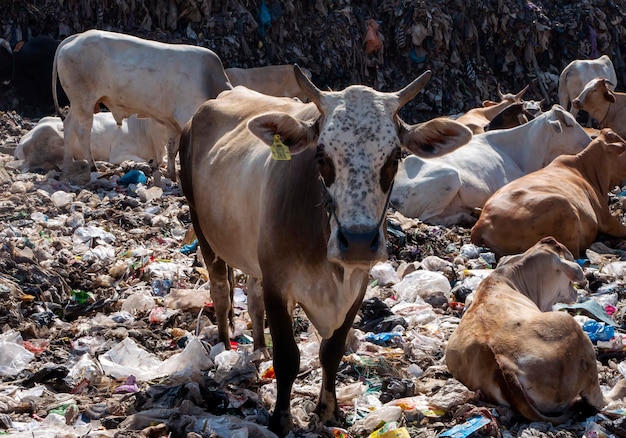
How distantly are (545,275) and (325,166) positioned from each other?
2.82 metres

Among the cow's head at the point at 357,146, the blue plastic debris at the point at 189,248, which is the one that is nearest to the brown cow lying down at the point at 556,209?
the blue plastic debris at the point at 189,248

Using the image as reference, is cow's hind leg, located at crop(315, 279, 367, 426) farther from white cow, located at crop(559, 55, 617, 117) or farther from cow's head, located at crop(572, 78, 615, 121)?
white cow, located at crop(559, 55, 617, 117)

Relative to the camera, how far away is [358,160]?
3.69 metres

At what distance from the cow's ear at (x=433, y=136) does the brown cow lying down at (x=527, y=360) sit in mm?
1152

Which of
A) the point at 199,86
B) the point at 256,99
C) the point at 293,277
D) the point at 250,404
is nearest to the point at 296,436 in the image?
the point at 250,404

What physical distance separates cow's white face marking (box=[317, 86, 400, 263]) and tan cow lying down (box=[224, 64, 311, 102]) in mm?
11499

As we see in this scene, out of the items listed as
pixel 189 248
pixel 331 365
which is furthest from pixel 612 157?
pixel 331 365

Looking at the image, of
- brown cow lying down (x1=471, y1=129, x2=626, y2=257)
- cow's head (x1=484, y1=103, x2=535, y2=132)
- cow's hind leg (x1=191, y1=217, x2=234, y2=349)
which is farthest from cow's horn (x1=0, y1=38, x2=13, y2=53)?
cow's hind leg (x1=191, y1=217, x2=234, y2=349)

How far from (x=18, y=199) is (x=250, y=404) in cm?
535

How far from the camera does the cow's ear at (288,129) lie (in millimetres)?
3998

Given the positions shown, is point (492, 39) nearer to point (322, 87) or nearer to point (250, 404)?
point (322, 87)

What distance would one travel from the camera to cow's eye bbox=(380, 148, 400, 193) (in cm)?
373

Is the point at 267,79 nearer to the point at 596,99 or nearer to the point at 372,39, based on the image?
the point at 372,39

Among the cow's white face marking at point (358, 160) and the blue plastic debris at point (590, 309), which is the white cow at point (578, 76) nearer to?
the blue plastic debris at point (590, 309)
